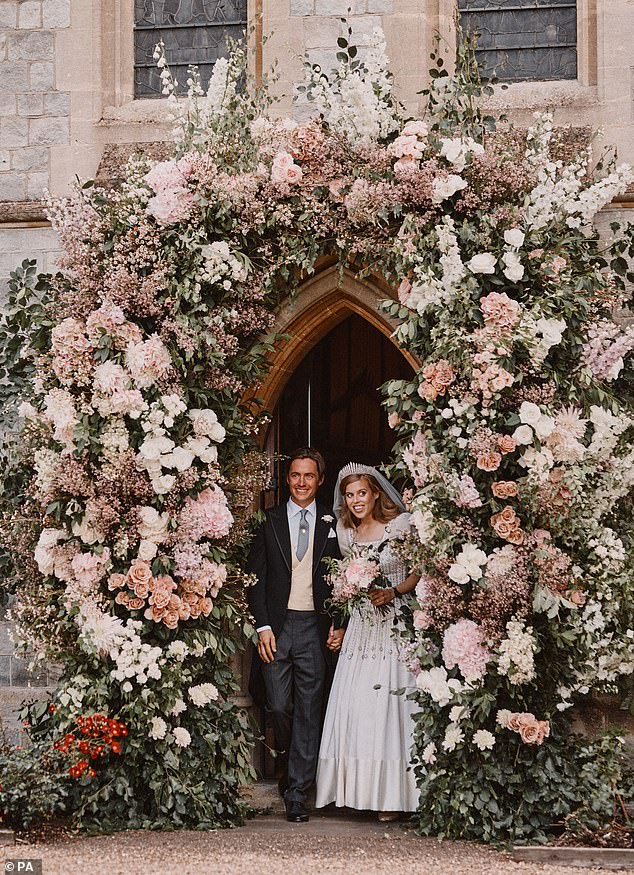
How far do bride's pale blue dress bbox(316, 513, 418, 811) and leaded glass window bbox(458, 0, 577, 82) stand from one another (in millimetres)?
2771

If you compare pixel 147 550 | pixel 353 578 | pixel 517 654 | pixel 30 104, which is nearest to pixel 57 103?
pixel 30 104

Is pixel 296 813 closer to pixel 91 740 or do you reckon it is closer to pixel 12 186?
pixel 91 740

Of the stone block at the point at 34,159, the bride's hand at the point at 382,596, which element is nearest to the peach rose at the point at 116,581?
the bride's hand at the point at 382,596

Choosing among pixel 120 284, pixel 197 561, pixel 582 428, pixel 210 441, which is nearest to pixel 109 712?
pixel 197 561

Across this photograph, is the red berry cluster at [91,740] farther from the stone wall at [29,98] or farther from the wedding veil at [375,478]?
the stone wall at [29,98]

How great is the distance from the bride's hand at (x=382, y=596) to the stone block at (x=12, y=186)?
315cm

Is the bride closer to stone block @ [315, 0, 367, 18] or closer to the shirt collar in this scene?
the shirt collar

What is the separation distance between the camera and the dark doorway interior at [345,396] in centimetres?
773

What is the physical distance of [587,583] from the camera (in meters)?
5.76

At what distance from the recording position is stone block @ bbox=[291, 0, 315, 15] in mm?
6949

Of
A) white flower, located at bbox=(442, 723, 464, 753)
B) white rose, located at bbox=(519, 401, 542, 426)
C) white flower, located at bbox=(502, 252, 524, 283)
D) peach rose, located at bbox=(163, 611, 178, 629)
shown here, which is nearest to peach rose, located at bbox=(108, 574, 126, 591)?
peach rose, located at bbox=(163, 611, 178, 629)

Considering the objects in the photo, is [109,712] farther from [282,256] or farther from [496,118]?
[496,118]

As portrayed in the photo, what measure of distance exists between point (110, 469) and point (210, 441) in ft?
1.83

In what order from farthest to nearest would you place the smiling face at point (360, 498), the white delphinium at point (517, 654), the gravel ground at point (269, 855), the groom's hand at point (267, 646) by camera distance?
the smiling face at point (360, 498) < the groom's hand at point (267, 646) < the white delphinium at point (517, 654) < the gravel ground at point (269, 855)
